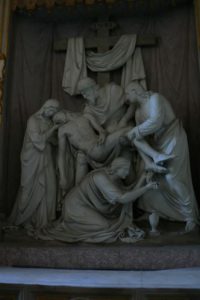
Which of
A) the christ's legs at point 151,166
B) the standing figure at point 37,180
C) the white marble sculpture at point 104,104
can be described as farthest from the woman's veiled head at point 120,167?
the standing figure at point 37,180

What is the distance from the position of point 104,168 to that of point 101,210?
1.45 feet

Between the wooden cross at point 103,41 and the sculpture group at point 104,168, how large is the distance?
39cm

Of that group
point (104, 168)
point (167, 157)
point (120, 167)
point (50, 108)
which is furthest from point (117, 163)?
point (50, 108)

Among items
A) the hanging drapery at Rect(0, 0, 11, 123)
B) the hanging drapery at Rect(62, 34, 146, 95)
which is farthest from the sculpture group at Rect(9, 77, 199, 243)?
the hanging drapery at Rect(0, 0, 11, 123)

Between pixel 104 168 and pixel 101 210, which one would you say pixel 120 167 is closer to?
pixel 104 168

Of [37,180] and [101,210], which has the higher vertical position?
[37,180]

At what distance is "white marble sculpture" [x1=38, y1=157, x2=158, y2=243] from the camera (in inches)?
147

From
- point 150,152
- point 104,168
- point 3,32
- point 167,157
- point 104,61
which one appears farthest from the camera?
point 104,61

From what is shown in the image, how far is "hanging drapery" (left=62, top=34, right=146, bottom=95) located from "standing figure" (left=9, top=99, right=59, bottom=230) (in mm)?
691

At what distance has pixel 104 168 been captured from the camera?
4.01 meters

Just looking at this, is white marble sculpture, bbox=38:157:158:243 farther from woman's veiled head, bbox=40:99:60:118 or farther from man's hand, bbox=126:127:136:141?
woman's veiled head, bbox=40:99:60:118

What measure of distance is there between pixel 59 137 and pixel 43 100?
2.86 ft

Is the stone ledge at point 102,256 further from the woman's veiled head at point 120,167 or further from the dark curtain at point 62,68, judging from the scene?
the dark curtain at point 62,68

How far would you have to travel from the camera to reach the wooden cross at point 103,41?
4.79 meters
